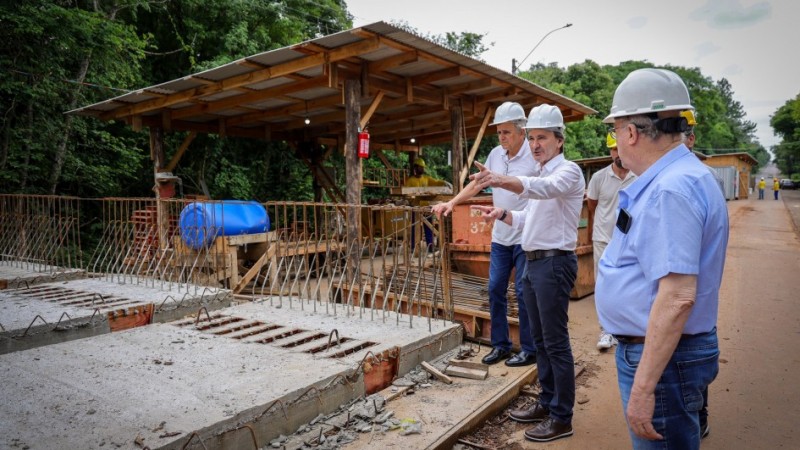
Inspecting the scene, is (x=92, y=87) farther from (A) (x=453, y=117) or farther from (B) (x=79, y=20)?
(A) (x=453, y=117)

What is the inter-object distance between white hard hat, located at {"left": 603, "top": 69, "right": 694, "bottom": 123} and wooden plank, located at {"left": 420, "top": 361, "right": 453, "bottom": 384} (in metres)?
2.68

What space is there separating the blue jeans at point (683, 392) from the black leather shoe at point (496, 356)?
8.87ft

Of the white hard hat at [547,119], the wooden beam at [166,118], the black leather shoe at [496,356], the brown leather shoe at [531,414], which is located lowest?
the brown leather shoe at [531,414]

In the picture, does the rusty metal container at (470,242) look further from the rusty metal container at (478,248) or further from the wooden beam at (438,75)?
the wooden beam at (438,75)

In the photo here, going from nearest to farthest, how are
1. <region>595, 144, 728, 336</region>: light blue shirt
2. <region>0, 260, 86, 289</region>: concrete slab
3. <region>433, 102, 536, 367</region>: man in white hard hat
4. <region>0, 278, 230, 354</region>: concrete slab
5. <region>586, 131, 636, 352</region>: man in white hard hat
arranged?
<region>595, 144, 728, 336</region>: light blue shirt → <region>433, 102, 536, 367</region>: man in white hard hat → <region>0, 278, 230, 354</region>: concrete slab → <region>586, 131, 636, 352</region>: man in white hard hat → <region>0, 260, 86, 289</region>: concrete slab

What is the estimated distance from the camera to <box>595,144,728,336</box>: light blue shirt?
1565 millimetres

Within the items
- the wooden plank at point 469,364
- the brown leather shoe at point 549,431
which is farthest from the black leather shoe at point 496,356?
the brown leather shoe at point 549,431

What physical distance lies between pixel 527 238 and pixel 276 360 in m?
2.05

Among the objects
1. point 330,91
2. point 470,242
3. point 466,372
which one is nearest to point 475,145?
point 470,242

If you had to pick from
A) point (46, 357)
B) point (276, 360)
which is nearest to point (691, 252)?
point (276, 360)

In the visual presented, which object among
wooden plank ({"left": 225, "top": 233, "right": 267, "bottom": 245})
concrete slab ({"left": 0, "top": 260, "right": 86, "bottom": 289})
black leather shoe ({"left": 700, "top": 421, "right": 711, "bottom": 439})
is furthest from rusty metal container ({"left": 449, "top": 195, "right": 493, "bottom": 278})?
concrete slab ({"left": 0, "top": 260, "right": 86, "bottom": 289})

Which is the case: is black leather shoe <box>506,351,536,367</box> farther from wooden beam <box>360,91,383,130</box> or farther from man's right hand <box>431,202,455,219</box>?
wooden beam <box>360,91,383,130</box>

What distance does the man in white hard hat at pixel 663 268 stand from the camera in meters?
1.57

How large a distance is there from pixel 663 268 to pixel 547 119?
201 cm
